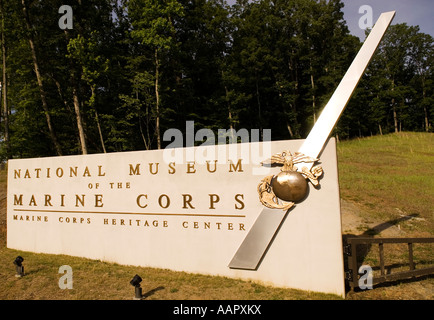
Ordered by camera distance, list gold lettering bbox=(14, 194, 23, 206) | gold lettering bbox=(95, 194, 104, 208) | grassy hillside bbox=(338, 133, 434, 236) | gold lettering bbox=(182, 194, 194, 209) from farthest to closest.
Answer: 1. grassy hillside bbox=(338, 133, 434, 236)
2. gold lettering bbox=(14, 194, 23, 206)
3. gold lettering bbox=(95, 194, 104, 208)
4. gold lettering bbox=(182, 194, 194, 209)

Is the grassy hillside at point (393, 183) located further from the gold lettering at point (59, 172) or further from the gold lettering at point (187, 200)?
the gold lettering at point (59, 172)

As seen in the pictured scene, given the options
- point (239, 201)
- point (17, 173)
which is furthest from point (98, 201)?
point (239, 201)

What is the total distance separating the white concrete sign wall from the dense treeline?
25.4 ft

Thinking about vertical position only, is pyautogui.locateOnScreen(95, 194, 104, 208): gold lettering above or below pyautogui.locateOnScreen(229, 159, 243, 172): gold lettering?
below

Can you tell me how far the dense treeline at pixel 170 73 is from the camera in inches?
648

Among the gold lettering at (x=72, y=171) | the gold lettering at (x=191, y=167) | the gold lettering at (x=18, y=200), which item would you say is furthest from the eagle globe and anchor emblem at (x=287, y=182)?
the gold lettering at (x=18, y=200)

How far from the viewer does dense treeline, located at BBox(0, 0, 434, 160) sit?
16.5 meters

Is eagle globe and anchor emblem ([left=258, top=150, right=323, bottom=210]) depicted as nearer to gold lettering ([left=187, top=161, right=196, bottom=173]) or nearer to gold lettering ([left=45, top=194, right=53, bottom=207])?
gold lettering ([left=187, top=161, right=196, bottom=173])

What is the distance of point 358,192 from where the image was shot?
451 inches

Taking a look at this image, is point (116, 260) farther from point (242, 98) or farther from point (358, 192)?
point (242, 98)

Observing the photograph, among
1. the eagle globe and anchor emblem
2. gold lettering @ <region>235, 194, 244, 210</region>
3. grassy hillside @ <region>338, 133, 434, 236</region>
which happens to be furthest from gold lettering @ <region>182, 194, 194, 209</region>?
grassy hillside @ <region>338, 133, 434, 236</region>

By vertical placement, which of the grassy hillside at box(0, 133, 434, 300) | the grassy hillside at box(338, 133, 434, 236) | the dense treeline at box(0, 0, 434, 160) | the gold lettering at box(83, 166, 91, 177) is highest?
the dense treeline at box(0, 0, 434, 160)

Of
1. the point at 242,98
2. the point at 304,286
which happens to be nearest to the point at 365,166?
the point at 242,98

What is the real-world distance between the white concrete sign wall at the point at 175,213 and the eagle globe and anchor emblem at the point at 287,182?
13 cm
